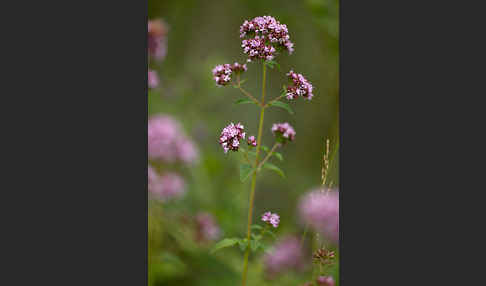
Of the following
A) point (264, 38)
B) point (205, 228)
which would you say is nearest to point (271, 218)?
point (264, 38)

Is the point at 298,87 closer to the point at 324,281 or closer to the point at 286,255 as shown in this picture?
the point at 286,255

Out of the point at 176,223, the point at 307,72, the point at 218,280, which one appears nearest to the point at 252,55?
the point at 307,72

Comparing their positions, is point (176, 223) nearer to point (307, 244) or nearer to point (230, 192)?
point (230, 192)

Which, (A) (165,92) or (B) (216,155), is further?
(B) (216,155)

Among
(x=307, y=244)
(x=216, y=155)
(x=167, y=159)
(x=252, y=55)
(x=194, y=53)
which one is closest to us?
(x=252, y=55)

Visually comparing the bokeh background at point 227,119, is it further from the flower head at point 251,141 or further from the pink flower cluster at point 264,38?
the flower head at point 251,141

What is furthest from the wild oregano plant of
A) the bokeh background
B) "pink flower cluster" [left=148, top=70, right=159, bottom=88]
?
"pink flower cluster" [left=148, top=70, right=159, bottom=88]
